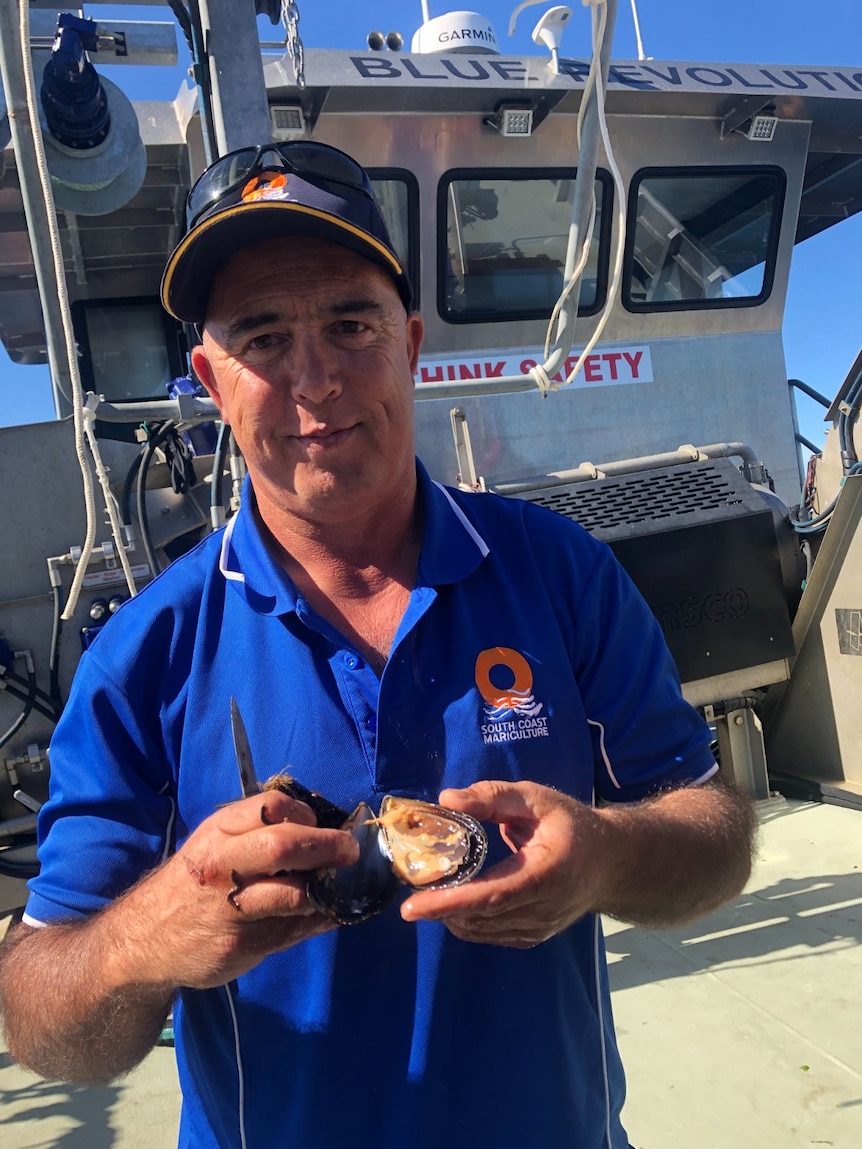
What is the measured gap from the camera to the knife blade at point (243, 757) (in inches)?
49.7

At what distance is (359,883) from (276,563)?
62 cm

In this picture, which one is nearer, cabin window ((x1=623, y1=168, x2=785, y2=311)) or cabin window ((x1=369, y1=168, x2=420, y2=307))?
cabin window ((x1=369, y1=168, x2=420, y2=307))

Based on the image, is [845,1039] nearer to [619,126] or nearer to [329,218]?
[329,218]

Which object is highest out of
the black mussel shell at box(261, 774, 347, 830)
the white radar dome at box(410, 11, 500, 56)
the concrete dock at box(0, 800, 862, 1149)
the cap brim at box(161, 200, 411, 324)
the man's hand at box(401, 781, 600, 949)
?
the white radar dome at box(410, 11, 500, 56)

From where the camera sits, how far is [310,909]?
1097mm

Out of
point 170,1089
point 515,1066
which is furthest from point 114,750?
point 170,1089

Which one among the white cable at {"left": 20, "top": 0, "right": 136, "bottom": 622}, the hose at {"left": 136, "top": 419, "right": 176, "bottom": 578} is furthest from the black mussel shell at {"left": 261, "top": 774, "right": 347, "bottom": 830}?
the hose at {"left": 136, "top": 419, "right": 176, "bottom": 578}

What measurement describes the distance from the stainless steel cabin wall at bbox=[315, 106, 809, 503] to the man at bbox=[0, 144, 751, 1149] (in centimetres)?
475

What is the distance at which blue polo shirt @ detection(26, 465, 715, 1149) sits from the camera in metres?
1.34

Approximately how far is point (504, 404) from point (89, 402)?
423 cm

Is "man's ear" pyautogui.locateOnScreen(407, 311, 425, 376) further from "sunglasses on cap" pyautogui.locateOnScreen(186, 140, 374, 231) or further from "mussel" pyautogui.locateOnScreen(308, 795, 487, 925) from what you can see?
"mussel" pyautogui.locateOnScreen(308, 795, 487, 925)

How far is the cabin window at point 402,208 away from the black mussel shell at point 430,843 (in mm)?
5547

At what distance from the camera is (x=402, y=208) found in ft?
20.7

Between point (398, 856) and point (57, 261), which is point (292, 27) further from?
point (398, 856)
